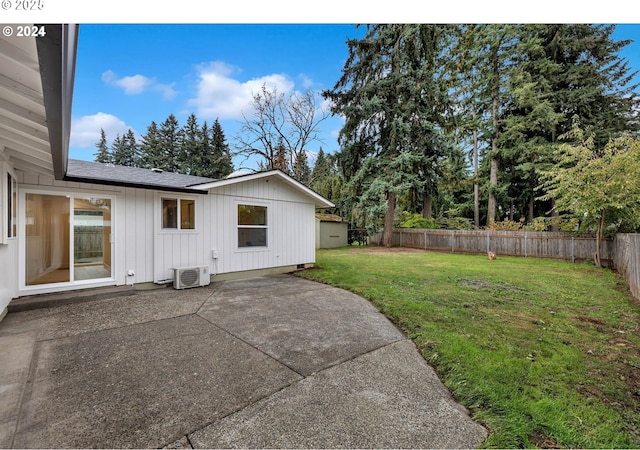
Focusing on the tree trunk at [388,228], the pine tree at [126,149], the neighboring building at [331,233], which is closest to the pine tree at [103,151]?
the pine tree at [126,149]

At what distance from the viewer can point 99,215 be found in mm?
5445

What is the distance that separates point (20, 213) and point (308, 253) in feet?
21.4

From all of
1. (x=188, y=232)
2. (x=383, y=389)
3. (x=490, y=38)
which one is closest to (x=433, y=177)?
(x=490, y=38)

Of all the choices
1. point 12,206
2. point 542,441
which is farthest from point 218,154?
point 542,441

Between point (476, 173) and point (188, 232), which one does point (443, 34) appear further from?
point (188, 232)

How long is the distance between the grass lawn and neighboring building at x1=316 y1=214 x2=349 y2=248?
31.4 ft

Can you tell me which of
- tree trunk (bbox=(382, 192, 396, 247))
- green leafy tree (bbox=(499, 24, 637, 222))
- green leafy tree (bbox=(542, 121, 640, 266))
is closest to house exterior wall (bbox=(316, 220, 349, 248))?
tree trunk (bbox=(382, 192, 396, 247))

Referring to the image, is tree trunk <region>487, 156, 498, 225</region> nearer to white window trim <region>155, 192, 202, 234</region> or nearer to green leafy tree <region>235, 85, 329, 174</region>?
green leafy tree <region>235, 85, 329, 174</region>

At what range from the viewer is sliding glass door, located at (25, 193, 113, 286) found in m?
5.08

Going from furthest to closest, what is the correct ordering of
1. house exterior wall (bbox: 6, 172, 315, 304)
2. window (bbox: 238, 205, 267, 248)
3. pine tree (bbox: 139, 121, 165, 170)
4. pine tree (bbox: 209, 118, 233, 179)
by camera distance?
pine tree (bbox: 139, 121, 165, 170)
pine tree (bbox: 209, 118, 233, 179)
window (bbox: 238, 205, 267, 248)
house exterior wall (bbox: 6, 172, 315, 304)

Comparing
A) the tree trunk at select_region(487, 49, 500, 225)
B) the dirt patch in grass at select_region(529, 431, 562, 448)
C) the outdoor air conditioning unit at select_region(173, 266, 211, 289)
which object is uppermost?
the tree trunk at select_region(487, 49, 500, 225)

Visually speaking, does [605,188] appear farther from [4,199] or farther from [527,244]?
[4,199]

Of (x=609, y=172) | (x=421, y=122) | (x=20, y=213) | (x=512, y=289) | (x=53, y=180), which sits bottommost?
(x=512, y=289)

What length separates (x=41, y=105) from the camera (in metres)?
2.26
